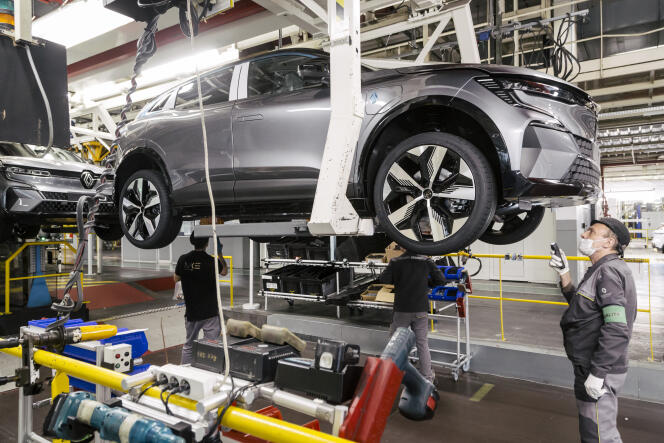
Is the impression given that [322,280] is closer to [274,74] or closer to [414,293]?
[414,293]

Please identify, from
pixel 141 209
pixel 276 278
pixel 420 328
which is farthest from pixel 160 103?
Answer: pixel 276 278

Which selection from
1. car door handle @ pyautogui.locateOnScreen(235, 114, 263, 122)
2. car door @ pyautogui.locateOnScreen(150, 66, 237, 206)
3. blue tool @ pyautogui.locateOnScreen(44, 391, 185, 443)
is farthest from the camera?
car door @ pyautogui.locateOnScreen(150, 66, 237, 206)

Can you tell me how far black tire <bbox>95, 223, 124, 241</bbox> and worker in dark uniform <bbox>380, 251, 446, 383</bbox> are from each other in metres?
2.65

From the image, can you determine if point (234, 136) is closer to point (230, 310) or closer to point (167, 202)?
point (167, 202)

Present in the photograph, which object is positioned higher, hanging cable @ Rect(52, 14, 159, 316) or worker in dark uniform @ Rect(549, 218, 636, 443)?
hanging cable @ Rect(52, 14, 159, 316)

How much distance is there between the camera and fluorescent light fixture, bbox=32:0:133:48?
2477mm

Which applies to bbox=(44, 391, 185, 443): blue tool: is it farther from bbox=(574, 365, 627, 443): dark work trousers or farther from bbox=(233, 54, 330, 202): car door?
bbox=(574, 365, 627, 443): dark work trousers

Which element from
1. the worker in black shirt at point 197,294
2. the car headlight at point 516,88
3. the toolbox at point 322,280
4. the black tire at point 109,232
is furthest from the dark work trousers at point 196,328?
the car headlight at point 516,88

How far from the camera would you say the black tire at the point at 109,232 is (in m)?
4.01

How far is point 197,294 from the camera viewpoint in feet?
14.1

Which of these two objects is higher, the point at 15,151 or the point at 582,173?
the point at 15,151

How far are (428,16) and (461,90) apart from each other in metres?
0.88

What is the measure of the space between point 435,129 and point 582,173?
0.76 m

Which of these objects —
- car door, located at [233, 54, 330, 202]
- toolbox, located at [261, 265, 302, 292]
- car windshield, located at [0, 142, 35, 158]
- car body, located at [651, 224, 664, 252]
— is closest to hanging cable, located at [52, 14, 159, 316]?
car door, located at [233, 54, 330, 202]
